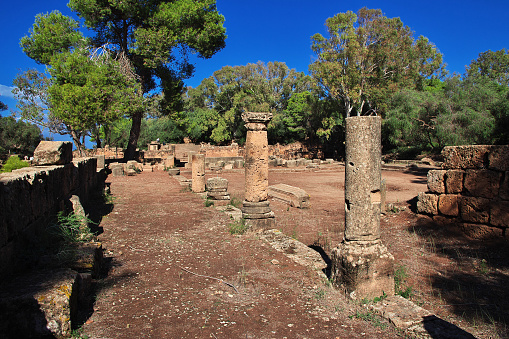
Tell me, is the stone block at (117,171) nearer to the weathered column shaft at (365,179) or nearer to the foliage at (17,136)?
the weathered column shaft at (365,179)

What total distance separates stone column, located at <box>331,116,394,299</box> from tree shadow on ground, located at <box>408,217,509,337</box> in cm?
104

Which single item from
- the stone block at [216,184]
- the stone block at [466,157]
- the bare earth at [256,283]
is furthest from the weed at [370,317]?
the stone block at [216,184]

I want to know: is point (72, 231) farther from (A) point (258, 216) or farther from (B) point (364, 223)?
(B) point (364, 223)

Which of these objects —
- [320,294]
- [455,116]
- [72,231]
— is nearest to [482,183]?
[320,294]

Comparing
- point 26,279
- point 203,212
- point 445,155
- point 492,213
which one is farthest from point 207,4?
point 26,279

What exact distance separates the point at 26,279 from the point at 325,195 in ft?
40.8

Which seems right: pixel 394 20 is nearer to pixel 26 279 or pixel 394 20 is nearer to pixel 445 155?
pixel 445 155

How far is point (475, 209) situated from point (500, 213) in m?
0.60

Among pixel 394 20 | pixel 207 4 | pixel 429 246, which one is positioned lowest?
pixel 429 246

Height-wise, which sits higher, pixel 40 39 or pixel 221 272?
pixel 40 39

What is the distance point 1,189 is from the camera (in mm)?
3793

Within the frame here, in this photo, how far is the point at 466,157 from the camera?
337 inches

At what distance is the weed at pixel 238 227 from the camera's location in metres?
7.95

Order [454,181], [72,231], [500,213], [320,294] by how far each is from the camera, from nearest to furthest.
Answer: [320,294]
[72,231]
[500,213]
[454,181]
